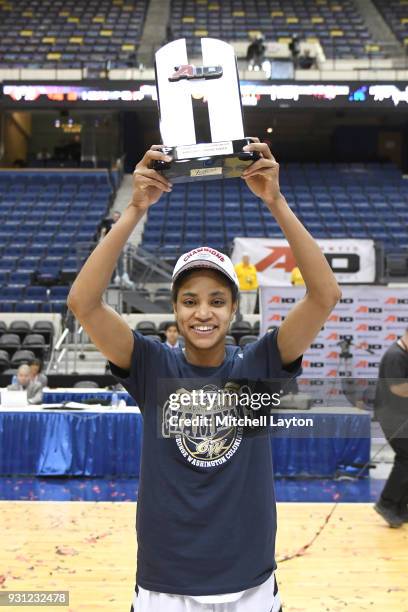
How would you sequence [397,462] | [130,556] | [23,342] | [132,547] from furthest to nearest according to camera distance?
[23,342], [397,462], [132,547], [130,556]

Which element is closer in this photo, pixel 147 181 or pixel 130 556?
pixel 147 181

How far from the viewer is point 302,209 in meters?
18.6

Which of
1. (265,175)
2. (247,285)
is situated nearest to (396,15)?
(247,285)

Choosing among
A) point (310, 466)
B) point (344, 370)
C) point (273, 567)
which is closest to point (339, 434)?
point (273, 567)

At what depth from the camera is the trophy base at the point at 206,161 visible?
1853mm

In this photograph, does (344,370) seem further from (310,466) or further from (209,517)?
(209,517)

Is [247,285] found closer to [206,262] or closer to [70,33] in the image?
[206,262]

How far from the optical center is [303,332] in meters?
1.83

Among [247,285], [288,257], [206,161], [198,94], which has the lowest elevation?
[206,161]

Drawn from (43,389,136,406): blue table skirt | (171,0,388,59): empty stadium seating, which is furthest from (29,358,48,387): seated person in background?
(171,0,388,59): empty stadium seating

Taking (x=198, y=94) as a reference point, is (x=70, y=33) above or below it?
above

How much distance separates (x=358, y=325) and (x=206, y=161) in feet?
27.1

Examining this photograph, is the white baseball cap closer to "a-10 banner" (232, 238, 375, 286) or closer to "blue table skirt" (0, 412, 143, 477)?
"blue table skirt" (0, 412, 143, 477)

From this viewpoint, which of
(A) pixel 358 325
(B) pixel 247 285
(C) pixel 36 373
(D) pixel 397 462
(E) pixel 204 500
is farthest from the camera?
(B) pixel 247 285
